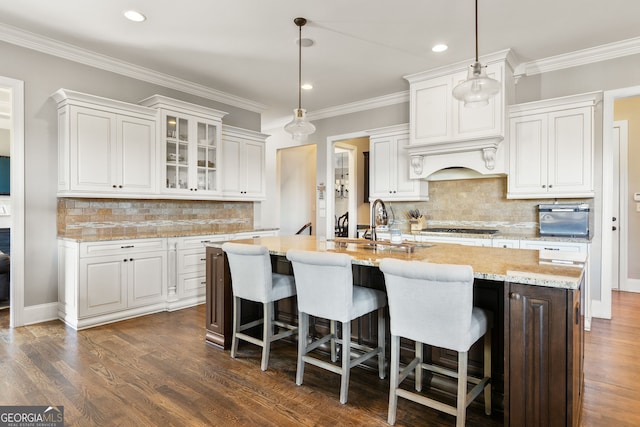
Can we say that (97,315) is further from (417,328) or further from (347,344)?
(417,328)

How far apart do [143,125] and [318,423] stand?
3.54 metres

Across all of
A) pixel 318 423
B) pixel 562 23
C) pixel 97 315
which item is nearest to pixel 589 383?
pixel 318 423

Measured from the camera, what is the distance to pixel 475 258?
2.21 m

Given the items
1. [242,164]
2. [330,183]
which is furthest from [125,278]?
[330,183]

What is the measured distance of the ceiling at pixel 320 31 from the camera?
9.80ft

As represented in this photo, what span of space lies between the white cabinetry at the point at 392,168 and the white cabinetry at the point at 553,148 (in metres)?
1.13

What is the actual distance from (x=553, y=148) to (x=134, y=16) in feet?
13.6

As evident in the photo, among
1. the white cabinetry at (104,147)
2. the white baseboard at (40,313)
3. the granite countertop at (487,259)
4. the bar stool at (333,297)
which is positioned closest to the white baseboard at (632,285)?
the granite countertop at (487,259)

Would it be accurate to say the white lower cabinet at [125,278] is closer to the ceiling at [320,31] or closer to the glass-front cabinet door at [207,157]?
the glass-front cabinet door at [207,157]

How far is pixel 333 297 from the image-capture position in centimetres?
217

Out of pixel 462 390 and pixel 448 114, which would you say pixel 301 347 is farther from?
pixel 448 114

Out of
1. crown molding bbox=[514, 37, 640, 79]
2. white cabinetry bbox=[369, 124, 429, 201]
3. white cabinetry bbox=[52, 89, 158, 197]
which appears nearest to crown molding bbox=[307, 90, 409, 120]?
white cabinetry bbox=[369, 124, 429, 201]

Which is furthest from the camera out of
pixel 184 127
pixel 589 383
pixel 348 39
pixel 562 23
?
pixel 184 127

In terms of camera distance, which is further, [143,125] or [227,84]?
[227,84]
